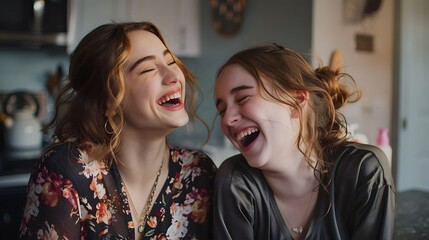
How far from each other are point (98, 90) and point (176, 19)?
2.12 meters

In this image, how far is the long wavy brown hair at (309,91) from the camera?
3.12 ft

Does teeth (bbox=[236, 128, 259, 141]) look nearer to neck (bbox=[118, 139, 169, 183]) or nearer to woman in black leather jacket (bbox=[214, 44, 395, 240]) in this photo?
woman in black leather jacket (bbox=[214, 44, 395, 240])

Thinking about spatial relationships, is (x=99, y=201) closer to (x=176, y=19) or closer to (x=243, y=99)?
(x=243, y=99)

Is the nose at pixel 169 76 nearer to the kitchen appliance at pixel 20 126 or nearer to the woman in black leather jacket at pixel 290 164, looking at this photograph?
A: the woman in black leather jacket at pixel 290 164

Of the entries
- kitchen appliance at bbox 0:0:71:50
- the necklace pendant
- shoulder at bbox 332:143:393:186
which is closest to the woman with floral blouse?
the necklace pendant

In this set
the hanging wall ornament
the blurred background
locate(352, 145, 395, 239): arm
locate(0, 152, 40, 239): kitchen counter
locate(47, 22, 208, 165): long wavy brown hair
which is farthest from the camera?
the hanging wall ornament

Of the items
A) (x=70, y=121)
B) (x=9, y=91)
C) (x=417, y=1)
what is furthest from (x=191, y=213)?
(x=417, y=1)

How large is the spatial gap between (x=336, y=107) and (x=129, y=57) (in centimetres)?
53

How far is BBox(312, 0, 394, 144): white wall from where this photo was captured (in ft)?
8.16

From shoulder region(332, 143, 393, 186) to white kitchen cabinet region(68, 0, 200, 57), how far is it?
1968 millimetres

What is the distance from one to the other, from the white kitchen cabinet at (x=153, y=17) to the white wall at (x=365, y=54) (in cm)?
104

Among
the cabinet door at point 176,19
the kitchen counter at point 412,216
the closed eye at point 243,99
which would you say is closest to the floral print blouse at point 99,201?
the closed eye at point 243,99

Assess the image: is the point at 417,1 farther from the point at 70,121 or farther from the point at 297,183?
the point at 70,121

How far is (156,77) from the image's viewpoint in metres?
1.01
